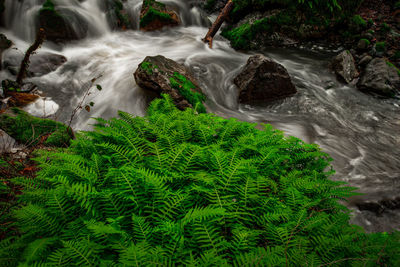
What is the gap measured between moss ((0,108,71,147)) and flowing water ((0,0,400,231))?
1.63 meters

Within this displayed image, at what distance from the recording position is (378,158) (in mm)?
5504

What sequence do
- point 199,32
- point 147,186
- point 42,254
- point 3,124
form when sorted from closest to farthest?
point 42,254, point 147,186, point 3,124, point 199,32

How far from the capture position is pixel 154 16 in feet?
36.4

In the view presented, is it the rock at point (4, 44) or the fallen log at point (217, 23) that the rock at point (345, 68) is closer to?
the fallen log at point (217, 23)

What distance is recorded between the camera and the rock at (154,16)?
11.1m

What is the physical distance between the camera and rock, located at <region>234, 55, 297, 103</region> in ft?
22.0

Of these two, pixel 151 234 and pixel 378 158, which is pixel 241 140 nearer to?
pixel 151 234

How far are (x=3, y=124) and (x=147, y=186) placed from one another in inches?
159

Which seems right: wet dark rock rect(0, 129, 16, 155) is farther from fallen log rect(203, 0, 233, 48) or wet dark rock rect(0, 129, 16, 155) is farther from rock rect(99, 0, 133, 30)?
rock rect(99, 0, 133, 30)

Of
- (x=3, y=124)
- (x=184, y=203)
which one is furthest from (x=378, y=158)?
(x=3, y=124)

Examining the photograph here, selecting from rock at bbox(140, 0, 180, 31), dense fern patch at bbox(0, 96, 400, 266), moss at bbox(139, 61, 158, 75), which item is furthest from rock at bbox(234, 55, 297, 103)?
rock at bbox(140, 0, 180, 31)

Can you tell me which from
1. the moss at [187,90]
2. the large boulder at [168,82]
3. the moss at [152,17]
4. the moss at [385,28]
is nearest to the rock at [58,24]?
the moss at [152,17]

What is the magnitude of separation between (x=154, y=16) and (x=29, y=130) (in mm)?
9647

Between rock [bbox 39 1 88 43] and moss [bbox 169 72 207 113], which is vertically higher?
rock [bbox 39 1 88 43]
